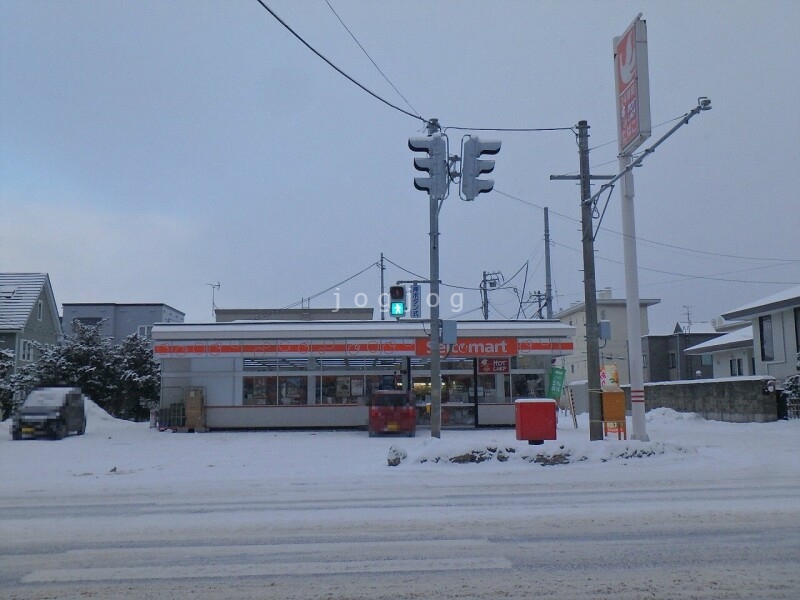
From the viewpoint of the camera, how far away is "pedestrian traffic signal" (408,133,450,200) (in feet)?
56.0

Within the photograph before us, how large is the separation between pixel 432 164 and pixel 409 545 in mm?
10341

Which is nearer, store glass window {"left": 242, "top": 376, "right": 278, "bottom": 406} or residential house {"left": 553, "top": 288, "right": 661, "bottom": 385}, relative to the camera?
store glass window {"left": 242, "top": 376, "right": 278, "bottom": 406}

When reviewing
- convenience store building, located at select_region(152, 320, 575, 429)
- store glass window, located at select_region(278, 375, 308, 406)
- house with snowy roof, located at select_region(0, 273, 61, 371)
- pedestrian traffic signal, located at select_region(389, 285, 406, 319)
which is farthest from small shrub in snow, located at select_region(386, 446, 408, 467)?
house with snowy roof, located at select_region(0, 273, 61, 371)

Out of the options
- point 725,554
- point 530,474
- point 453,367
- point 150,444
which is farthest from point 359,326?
point 725,554

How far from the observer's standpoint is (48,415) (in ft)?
87.9

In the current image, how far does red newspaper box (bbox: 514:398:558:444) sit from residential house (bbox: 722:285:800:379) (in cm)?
1636

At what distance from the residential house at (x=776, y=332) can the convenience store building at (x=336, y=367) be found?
9199 millimetres

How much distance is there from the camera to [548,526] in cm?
970

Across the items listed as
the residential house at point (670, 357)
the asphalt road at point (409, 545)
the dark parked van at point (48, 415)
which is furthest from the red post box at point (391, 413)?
the residential house at point (670, 357)

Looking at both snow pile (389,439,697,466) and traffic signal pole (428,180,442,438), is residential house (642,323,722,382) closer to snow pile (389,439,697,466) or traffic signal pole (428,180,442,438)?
traffic signal pole (428,180,442,438)

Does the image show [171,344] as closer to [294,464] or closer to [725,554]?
[294,464]

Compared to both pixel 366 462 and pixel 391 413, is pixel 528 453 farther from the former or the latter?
pixel 391 413

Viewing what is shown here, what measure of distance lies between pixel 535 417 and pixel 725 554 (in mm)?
11709

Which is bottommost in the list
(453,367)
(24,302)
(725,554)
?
(725,554)
